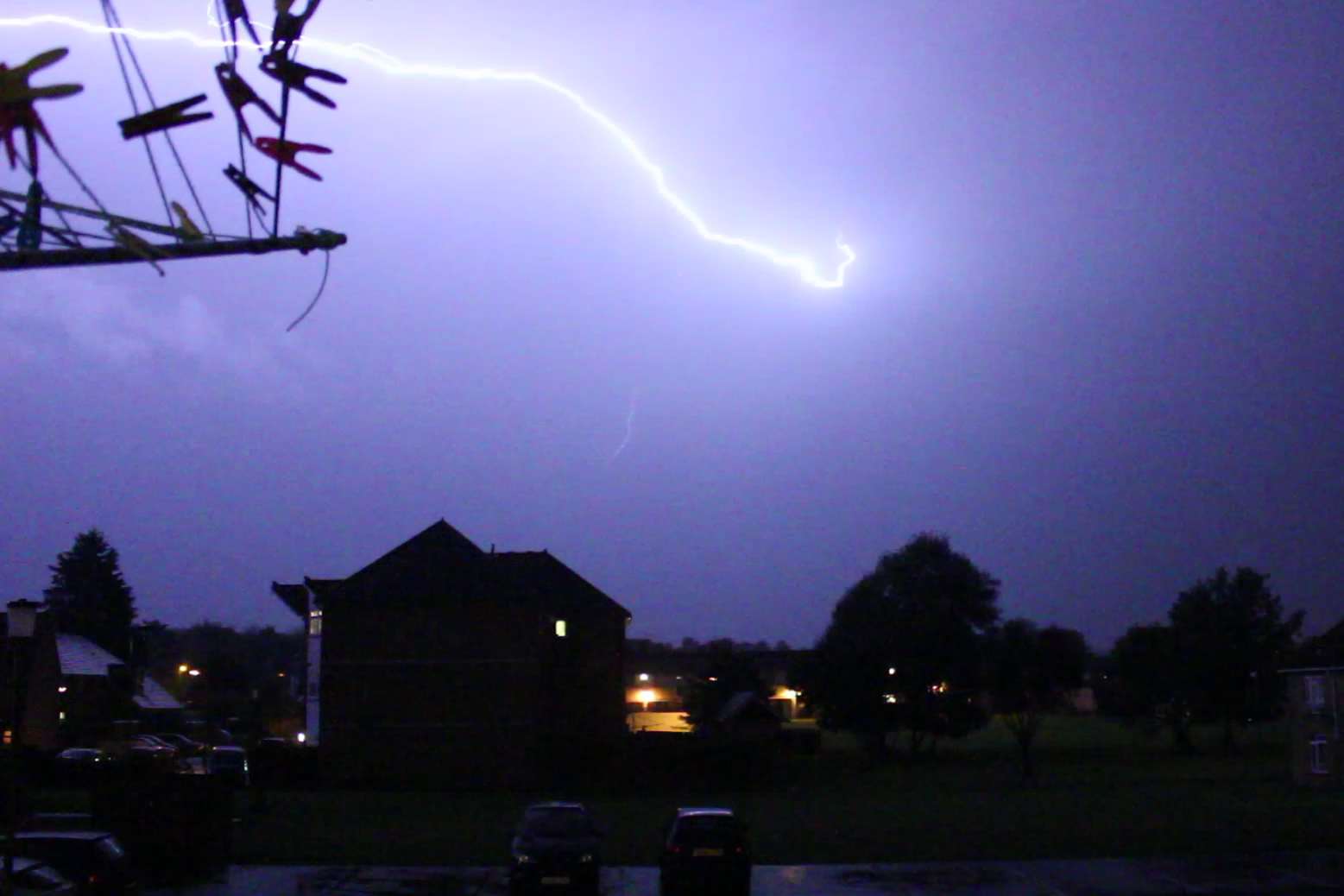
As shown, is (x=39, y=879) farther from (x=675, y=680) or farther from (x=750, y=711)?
(x=675, y=680)

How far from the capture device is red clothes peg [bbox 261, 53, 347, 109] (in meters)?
7.17

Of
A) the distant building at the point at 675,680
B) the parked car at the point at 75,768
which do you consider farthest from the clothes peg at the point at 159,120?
the distant building at the point at 675,680

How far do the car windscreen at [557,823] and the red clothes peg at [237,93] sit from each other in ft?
61.2

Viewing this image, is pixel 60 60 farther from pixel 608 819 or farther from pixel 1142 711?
pixel 1142 711

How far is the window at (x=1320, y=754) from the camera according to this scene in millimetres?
49625

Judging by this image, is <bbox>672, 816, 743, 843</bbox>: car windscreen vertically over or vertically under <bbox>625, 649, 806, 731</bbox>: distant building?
under

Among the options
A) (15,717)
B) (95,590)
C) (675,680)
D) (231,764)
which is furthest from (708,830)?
(675,680)

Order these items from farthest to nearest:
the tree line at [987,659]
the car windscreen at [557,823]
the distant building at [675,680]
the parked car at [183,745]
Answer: the distant building at [675,680], the tree line at [987,659], the parked car at [183,745], the car windscreen at [557,823]

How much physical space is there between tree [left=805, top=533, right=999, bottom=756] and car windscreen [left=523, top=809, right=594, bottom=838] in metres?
55.6

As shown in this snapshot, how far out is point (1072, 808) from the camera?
40.4 metres

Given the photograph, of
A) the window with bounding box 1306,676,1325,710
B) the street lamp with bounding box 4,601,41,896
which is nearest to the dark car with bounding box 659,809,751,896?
the street lamp with bounding box 4,601,41,896

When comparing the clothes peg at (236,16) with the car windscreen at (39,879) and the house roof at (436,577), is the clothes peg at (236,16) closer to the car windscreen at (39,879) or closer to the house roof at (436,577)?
the car windscreen at (39,879)

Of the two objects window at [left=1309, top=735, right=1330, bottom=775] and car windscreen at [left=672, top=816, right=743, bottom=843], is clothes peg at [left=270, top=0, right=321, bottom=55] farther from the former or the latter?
window at [left=1309, top=735, right=1330, bottom=775]

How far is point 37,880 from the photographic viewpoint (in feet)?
46.5
